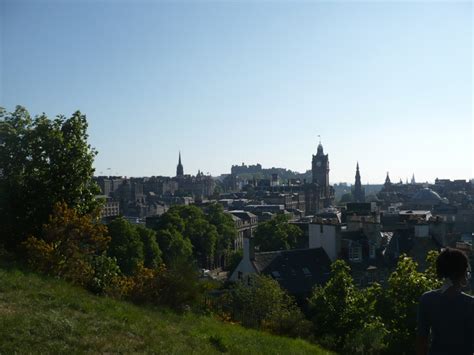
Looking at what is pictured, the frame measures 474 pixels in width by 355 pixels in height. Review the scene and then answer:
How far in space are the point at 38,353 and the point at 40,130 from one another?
15.6 metres

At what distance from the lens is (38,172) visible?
22469 millimetres

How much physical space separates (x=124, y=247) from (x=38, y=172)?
2693 cm

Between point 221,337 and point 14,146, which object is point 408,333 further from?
point 14,146

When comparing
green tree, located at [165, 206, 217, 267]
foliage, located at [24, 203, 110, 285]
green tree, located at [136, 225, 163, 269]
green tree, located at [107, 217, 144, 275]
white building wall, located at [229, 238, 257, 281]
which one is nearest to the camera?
foliage, located at [24, 203, 110, 285]

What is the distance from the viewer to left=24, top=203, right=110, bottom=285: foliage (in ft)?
56.2

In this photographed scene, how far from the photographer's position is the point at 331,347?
62.5 ft

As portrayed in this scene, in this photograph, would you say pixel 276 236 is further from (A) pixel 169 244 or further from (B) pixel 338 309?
(B) pixel 338 309

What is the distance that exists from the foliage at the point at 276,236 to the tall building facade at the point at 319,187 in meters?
80.4

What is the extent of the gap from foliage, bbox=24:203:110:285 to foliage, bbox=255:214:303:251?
140 ft

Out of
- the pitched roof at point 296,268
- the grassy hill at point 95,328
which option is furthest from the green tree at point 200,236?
the grassy hill at point 95,328

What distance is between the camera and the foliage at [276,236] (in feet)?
202

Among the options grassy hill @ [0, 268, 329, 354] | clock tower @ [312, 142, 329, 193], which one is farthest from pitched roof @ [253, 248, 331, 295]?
clock tower @ [312, 142, 329, 193]

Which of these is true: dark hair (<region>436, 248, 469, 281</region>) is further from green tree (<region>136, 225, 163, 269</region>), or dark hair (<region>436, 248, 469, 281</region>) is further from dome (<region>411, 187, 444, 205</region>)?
dome (<region>411, 187, 444, 205</region>)

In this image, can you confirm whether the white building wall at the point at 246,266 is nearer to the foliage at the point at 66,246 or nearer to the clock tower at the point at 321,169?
the foliage at the point at 66,246
